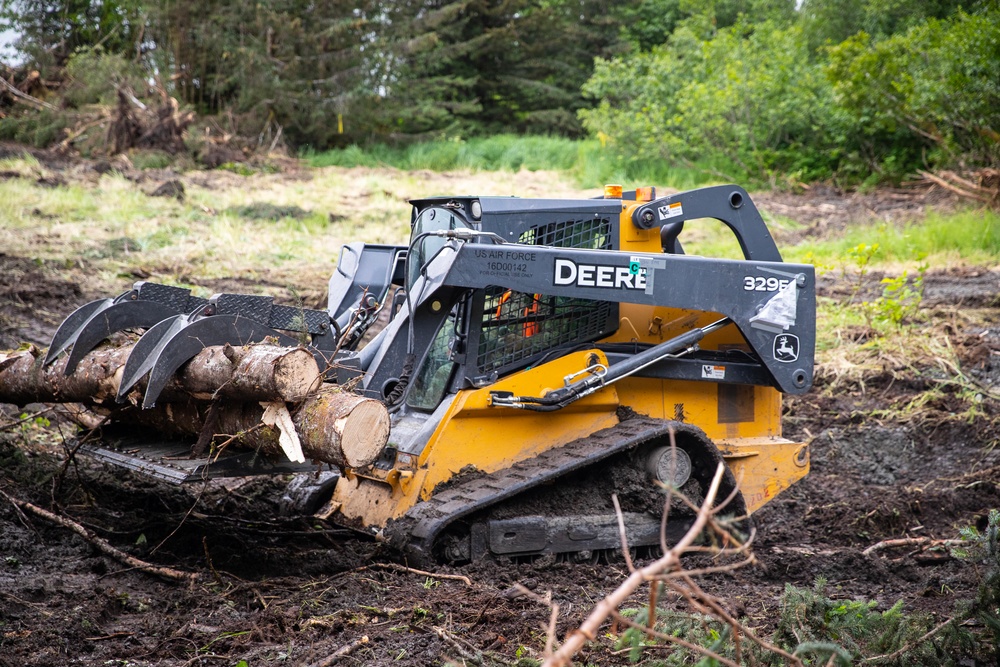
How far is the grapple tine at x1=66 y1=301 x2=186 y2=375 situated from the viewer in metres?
5.07

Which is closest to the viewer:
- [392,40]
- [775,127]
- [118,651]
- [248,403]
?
[118,651]

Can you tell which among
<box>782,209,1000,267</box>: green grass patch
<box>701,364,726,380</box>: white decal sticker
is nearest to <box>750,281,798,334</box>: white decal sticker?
<box>701,364,726,380</box>: white decal sticker

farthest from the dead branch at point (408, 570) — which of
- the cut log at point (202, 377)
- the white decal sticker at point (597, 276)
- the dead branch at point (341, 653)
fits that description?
the white decal sticker at point (597, 276)

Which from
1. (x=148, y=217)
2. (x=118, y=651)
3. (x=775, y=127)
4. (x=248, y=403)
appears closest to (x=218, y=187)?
(x=148, y=217)

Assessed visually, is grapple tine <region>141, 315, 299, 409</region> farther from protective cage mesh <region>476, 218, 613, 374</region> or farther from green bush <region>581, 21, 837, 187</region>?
A: green bush <region>581, 21, 837, 187</region>

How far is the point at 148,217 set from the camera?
13578 mm

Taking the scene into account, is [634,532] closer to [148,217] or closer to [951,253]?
[951,253]

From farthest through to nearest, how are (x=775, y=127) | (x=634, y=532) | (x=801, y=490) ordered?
(x=775, y=127)
(x=801, y=490)
(x=634, y=532)

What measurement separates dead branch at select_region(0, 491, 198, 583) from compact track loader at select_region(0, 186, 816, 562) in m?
0.42

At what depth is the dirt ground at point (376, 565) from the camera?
12.6 feet

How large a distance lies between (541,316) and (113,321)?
7.69ft

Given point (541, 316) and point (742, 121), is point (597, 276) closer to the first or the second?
point (541, 316)

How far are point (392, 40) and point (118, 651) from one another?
22.4 metres

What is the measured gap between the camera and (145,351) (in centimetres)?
469
